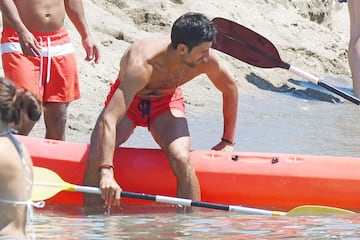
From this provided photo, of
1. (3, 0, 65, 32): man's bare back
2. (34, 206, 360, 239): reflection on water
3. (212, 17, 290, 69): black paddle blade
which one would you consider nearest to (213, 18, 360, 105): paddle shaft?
(212, 17, 290, 69): black paddle blade

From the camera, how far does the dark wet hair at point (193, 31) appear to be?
652cm

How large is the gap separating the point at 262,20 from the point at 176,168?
7.36 m

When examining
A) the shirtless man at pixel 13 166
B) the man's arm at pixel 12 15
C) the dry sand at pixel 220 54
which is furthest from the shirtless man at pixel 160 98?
the dry sand at pixel 220 54

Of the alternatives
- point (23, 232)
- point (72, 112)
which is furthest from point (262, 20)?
point (23, 232)

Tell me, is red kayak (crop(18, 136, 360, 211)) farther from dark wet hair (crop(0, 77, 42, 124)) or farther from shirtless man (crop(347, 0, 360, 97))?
dark wet hair (crop(0, 77, 42, 124))

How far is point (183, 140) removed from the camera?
673 cm

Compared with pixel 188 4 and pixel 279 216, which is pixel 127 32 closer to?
pixel 188 4

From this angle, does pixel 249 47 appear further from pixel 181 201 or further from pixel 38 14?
pixel 181 201

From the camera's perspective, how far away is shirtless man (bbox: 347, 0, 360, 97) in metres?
7.86

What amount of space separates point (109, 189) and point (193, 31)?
1.04 metres

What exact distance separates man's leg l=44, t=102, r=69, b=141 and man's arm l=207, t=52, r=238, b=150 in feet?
3.21

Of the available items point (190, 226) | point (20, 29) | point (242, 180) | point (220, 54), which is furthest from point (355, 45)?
point (220, 54)

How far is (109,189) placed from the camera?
6195 mm

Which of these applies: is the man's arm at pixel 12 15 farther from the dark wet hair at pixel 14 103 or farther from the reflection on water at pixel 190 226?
the dark wet hair at pixel 14 103
